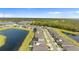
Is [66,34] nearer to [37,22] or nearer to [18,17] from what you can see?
[37,22]

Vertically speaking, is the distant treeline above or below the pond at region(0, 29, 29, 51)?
above

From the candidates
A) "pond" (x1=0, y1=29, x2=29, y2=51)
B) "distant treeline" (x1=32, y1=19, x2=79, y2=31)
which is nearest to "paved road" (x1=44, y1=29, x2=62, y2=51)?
"distant treeline" (x1=32, y1=19, x2=79, y2=31)

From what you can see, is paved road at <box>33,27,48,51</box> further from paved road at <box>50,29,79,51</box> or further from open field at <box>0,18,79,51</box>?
paved road at <box>50,29,79,51</box>

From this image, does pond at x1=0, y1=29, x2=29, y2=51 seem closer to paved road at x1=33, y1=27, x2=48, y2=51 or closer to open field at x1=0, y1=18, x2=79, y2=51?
open field at x1=0, y1=18, x2=79, y2=51

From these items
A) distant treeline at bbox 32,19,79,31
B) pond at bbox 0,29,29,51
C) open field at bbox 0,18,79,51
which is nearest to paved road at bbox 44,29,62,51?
open field at bbox 0,18,79,51

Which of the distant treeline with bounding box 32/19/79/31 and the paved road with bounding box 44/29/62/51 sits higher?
the distant treeline with bounding box 32/19/79/31

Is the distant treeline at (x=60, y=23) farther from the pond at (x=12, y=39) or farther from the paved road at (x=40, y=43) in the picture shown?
the pond at (x=12, y=39)

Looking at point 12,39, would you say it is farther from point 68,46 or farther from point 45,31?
point 68,46
